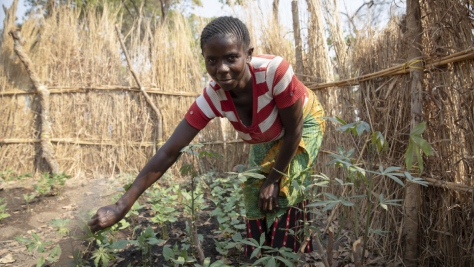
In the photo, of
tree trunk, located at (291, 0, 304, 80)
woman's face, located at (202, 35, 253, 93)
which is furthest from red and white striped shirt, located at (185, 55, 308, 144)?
tree trunk, located at (291, 0, 304, 80)

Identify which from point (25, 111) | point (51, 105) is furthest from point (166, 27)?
point (25, 111)

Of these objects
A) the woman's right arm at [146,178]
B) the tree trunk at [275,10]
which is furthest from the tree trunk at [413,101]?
the tree trunk at [275,10]

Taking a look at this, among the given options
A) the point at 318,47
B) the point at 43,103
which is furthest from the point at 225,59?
the point at 43,103

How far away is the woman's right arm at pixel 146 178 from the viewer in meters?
1.46

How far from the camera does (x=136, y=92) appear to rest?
18.2ft

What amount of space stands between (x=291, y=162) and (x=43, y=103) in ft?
16.1

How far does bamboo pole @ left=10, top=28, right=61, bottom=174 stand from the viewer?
5.46 m

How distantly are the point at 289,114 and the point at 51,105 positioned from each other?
16.6 feet

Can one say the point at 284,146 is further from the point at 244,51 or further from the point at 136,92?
the point at 136,92

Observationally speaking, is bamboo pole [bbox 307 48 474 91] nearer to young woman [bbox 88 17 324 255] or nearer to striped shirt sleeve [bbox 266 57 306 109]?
young woman [bbox 88 17 324 255]

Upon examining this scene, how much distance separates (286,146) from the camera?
1.75 meters

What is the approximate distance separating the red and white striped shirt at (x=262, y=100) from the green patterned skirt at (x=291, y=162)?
91 mm

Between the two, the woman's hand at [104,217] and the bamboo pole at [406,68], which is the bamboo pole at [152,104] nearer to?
the bamboo pole at [406,68]

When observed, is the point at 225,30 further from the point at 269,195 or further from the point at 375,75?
the point at 375,75
